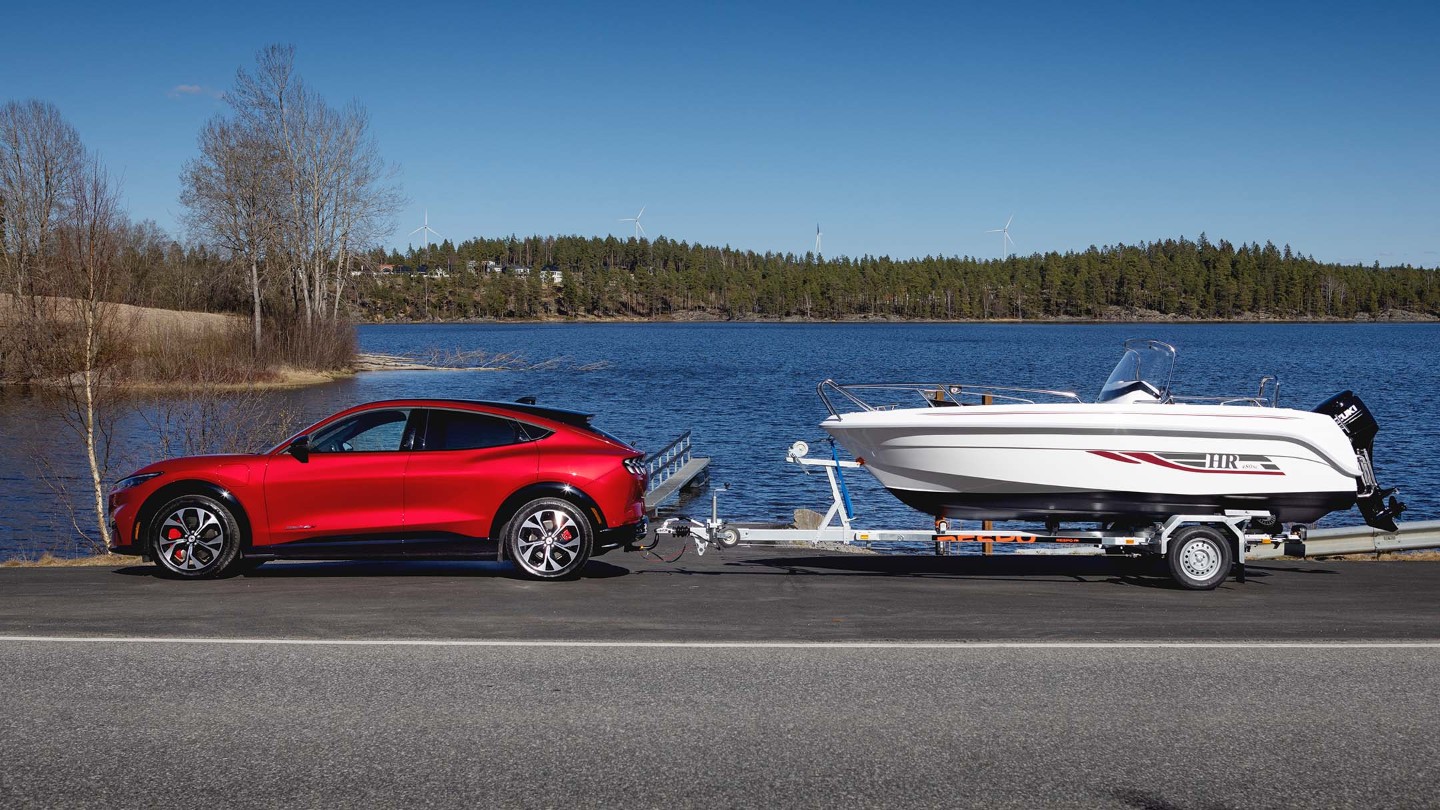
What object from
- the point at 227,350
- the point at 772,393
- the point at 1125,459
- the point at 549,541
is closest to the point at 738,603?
the point at 549,541

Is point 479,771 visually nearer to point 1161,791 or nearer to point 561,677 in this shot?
point 561,677

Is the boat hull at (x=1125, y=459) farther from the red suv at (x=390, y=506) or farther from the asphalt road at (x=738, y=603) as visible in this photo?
the red suv at (x=390, y=506)

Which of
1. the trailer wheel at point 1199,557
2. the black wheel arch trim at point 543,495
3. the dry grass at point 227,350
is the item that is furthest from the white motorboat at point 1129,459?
the dry grass at point 227,350

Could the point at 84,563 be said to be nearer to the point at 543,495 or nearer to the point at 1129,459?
the point at 543,495

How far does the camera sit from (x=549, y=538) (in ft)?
35.0

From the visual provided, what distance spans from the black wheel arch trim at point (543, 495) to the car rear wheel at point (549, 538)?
0.05 metres

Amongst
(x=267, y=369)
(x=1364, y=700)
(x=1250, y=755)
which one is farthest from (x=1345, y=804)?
(x=267, y=369)

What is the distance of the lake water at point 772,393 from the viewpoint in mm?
23406

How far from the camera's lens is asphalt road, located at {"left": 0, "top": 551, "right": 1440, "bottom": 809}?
533 cm

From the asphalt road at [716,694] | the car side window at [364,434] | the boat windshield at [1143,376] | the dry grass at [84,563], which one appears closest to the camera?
the asphalt road at [716,694]

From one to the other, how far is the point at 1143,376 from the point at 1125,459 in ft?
4.90

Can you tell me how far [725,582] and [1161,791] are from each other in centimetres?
589

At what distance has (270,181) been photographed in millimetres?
57312

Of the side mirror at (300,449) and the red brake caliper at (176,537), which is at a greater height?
the side mirror at (300,449)
